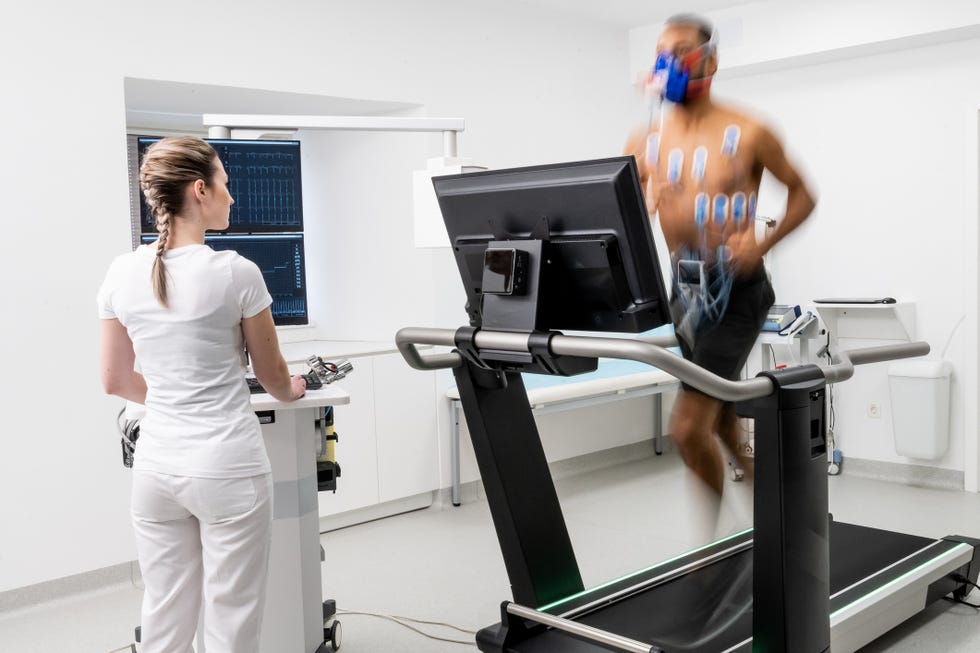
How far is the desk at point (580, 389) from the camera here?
494cm

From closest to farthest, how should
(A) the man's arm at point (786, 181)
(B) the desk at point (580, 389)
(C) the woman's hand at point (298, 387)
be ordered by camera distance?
(C) the woman's hand at point (298, 387)
(A) the man's arm at point (786, 181)
(B) the desk at point (580, 389)

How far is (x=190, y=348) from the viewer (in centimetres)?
206

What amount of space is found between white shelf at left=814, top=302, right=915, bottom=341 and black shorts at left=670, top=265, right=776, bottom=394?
2.18 meters

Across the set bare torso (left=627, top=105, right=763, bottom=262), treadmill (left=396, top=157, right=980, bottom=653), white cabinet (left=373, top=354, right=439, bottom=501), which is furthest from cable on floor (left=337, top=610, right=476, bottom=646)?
bare torso (left=627, top=105, right=763, bottom=262)

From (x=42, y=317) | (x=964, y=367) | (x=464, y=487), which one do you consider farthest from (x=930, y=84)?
(x=42, y=317)

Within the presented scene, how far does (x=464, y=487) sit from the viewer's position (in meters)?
5.16

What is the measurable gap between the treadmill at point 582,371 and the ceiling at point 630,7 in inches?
136

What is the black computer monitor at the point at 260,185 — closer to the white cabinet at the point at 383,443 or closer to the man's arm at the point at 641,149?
the white cabinet at the point at 383,443

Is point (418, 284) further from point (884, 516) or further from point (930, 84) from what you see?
point (930, 84)

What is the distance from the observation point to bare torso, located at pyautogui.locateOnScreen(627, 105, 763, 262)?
3.34 metres

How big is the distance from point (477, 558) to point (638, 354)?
8.08ft

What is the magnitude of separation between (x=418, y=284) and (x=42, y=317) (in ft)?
6.47

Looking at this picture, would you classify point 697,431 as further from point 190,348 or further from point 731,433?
point 190,348

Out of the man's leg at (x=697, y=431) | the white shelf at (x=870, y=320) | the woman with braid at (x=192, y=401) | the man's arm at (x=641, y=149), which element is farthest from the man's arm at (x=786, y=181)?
the white shelf at (x=870, y=320)
